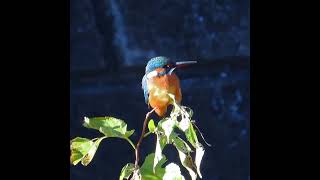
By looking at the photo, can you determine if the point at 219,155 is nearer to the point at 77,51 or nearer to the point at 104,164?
the point at 104,164

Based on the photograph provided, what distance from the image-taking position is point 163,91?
675mm

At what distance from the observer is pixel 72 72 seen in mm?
828

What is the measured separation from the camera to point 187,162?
1.86 feet

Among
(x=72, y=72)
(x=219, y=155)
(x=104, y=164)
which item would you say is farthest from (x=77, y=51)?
(x=219, y=155)

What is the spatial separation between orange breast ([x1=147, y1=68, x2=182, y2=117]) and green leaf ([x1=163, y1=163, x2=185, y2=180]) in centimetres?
12

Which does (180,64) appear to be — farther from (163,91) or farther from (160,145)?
(160,145)

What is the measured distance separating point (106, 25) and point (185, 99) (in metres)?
0.18

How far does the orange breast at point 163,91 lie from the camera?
26.5 inches

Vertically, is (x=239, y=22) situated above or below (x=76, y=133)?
above

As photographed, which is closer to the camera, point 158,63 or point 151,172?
point 151,172

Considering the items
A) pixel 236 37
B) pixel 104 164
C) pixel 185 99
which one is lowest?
pixel 104 164

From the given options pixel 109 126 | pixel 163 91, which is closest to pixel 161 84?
pixel 163 91

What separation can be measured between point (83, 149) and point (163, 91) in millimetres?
149

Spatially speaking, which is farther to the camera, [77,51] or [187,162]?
[77,51]
